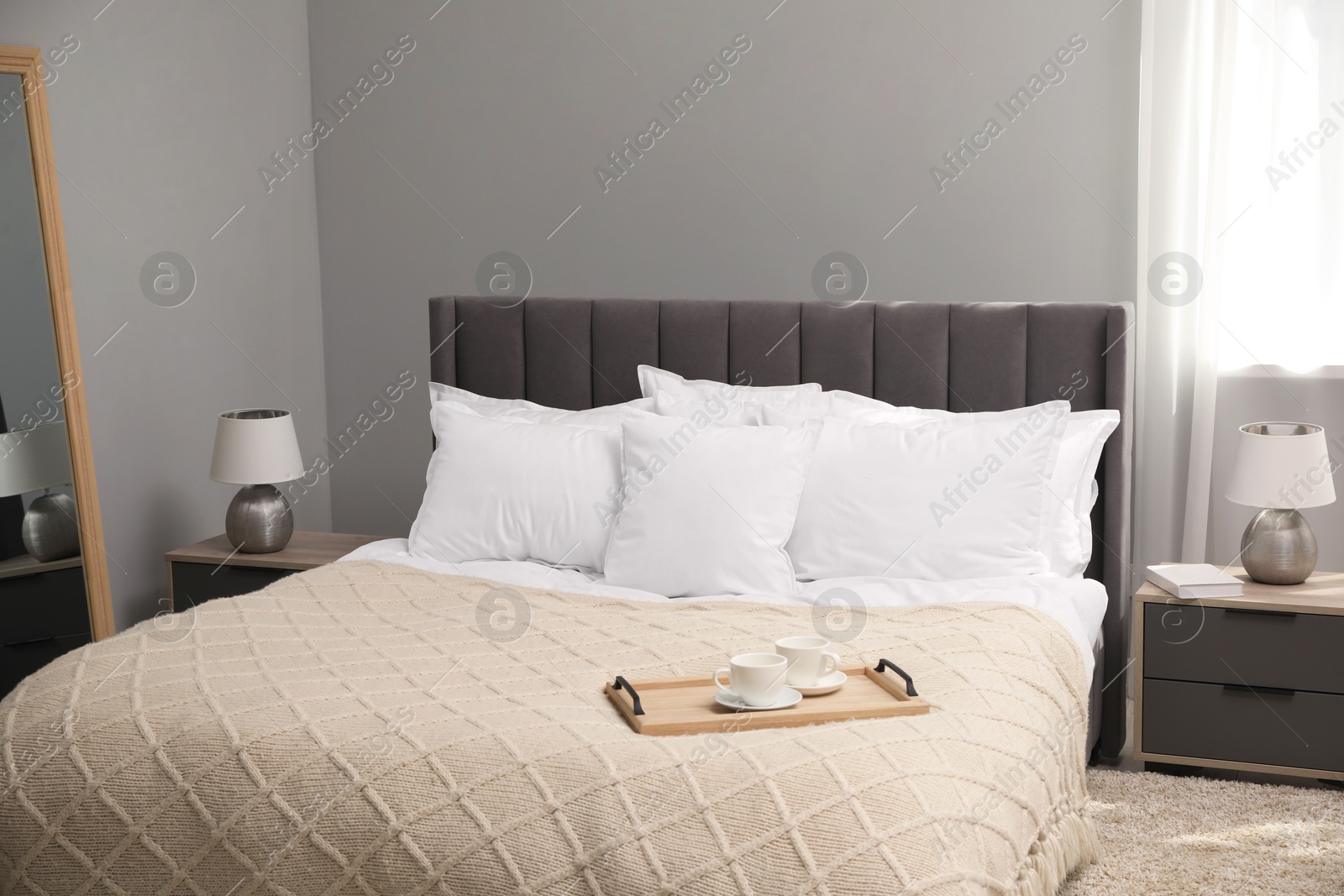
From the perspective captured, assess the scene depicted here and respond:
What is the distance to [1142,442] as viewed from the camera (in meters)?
3.39

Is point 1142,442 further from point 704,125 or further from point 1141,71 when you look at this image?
point 704,125

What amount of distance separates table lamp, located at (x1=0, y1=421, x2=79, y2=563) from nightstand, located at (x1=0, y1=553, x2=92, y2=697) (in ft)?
0.15

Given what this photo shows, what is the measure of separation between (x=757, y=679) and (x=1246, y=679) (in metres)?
1.59

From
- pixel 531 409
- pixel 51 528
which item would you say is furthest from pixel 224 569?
pixel 531 409

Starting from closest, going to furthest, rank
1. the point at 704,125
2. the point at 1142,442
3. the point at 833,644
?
1. the point at 833,644
2. the point at 1142,442
3. the point at 704,125

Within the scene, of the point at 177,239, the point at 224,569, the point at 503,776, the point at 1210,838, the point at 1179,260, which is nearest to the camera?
the point at 503,776

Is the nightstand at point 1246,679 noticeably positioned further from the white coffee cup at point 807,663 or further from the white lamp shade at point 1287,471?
the white coffee cup at point 807,663

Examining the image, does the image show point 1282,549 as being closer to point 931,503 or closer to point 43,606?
Result: point 931,503

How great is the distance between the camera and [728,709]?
6.22 ft

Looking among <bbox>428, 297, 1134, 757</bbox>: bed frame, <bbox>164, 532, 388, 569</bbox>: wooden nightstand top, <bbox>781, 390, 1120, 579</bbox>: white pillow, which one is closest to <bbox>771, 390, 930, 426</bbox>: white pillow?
<bbox>781, 390, 1120, 579</bbox>: white pillow

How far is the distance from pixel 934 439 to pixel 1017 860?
130 cm

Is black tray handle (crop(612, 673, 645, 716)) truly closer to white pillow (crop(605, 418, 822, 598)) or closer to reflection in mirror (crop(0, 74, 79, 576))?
white pillow (crop(605, 418, 822, 598))

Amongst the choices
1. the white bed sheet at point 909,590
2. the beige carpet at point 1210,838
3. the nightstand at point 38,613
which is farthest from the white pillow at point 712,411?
the nightstand at point 38,613

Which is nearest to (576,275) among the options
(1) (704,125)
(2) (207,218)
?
(1) (704,125)
